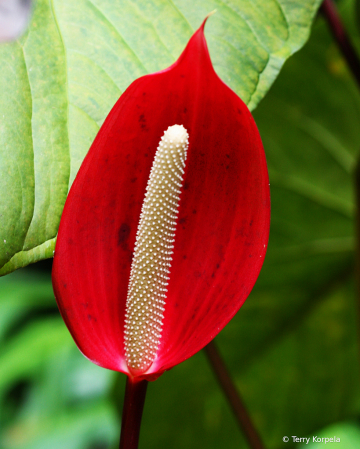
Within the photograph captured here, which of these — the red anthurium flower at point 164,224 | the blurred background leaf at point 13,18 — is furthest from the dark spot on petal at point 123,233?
the blurred background leaf at point 13,18

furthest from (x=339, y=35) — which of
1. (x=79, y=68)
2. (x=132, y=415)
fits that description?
(x=132, y=415)

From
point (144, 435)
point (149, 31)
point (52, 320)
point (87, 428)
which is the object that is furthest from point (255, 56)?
point (52, 320)

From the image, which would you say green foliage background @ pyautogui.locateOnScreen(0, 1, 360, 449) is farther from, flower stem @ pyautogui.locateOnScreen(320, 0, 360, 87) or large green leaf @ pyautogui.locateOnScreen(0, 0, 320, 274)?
large green leaf @ pyautogui.locateOnScreen(0, 0, 320, 274)

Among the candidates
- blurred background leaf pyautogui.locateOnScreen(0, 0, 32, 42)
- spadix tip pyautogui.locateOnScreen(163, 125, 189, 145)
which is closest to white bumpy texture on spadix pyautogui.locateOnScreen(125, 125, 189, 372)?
spadix tip pyautogui.locateOnScreen(163, 125, 189, 145)

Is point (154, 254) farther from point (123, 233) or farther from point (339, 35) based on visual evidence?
point (339, 35)

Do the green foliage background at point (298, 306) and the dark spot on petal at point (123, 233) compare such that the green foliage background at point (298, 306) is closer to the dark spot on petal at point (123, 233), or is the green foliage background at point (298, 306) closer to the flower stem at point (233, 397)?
the flower stem at point (233, 397)

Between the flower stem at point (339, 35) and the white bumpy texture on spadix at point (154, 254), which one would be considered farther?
the flower stem at point (339, 35)

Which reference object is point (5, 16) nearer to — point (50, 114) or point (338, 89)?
point (50, 114)

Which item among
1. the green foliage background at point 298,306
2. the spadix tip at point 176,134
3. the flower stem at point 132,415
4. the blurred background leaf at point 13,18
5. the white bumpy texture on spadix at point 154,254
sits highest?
the blurred background leaf at point 13,18
